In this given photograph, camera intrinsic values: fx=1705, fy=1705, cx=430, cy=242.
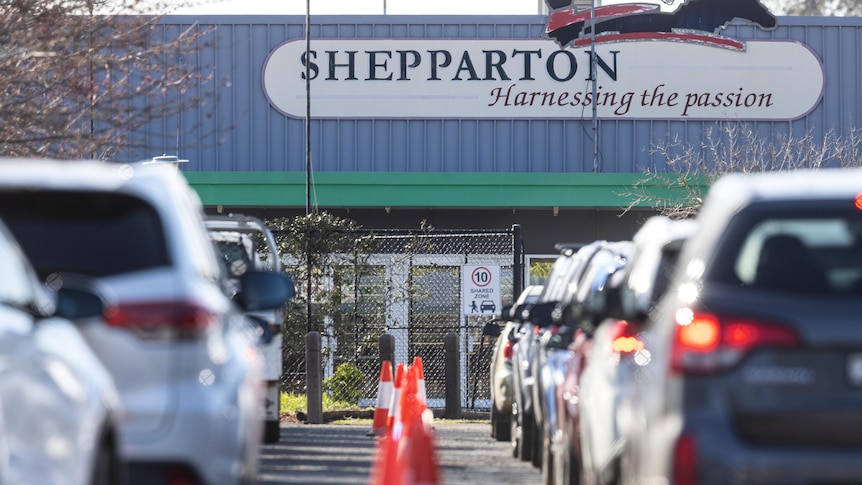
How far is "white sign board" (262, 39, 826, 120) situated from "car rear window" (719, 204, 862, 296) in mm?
22660

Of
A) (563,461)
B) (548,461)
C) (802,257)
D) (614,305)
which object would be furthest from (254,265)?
(802,257)

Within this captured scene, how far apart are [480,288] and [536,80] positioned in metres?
8.78

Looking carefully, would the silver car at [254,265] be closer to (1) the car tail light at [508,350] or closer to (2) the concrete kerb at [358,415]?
(1) the car tail light at [508,350]

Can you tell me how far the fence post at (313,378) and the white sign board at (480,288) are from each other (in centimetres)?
210

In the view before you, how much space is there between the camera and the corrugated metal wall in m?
29.3

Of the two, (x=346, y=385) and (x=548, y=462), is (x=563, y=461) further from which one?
(x=346, y=385)

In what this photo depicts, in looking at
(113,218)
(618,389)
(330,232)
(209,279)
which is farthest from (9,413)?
(330,232)

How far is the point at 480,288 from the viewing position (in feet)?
70.0

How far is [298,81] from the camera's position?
29312 mm

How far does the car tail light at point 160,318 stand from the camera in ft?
22.1

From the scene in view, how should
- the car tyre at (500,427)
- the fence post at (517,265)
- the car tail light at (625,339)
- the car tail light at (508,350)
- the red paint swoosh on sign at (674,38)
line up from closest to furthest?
the car tail light at (625,339), the car tail light at (508,350), the car tyre at (500,427), the fence post at (517,265), the red paint swoosh on sign at (674,38)

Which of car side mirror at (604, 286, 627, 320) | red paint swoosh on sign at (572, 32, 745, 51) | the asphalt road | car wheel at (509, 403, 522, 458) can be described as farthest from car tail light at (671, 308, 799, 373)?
red paint swoosh on sign at (572, 32, 745, 51)

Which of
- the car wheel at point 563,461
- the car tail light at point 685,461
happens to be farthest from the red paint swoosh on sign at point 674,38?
the car tail light at point 685,461

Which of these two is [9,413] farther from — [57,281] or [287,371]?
[287,371]
